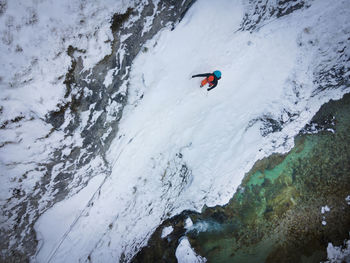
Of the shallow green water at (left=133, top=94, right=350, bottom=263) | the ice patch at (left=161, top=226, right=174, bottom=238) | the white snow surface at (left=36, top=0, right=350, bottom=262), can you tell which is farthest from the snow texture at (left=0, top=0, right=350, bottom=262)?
the ice patch at (left=161, top=226, right=174, bottom=238)

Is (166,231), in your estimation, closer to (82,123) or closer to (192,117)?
(192,117)

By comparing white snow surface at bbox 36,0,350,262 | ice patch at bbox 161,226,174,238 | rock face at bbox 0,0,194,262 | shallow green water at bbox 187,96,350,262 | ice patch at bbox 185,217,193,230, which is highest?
rock face at bbox 0,0,194,262

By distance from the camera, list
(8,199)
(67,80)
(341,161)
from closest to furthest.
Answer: (67,80) < (8,199) < (341,161)

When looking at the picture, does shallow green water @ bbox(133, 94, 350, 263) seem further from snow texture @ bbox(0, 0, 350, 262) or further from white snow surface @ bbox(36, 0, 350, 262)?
white snow surface @ bbox(36, 0, 350, 262)

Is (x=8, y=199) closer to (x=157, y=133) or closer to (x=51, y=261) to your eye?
(x=51, y=261)

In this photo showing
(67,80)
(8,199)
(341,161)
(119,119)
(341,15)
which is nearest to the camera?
(67,80)

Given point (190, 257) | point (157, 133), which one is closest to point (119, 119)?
point (157, 133)
